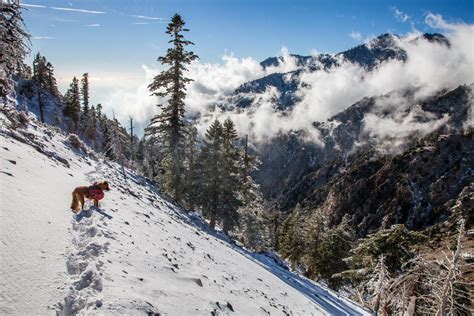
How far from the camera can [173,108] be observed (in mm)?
35312

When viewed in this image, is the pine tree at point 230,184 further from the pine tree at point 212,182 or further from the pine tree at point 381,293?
the pine tree at point 381,293

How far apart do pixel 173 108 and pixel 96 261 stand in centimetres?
2755

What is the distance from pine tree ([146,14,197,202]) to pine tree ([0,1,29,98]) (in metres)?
19.8

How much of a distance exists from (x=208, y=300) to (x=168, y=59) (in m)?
27.8

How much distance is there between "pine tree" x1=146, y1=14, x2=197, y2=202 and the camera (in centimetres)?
3394

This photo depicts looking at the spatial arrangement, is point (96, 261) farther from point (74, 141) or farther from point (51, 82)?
point (51, 82)

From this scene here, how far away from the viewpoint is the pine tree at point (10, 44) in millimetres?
13758

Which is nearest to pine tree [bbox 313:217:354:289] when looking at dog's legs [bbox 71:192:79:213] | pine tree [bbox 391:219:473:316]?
dog's legs [bbox 71:192:79:213]

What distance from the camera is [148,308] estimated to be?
7828mm

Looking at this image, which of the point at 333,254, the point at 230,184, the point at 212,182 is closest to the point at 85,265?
the point at 212,182

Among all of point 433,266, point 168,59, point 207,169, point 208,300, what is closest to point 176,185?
point 207,169

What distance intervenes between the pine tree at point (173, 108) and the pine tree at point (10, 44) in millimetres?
19755

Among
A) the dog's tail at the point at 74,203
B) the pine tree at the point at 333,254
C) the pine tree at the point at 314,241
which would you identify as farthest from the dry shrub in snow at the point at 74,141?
the pine tree at the point at 314,241

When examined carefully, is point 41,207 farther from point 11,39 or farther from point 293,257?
point 293,257
